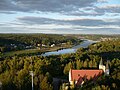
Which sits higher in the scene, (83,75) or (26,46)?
(83,75)

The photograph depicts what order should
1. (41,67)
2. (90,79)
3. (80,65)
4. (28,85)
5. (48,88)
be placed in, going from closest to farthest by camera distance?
(48,88) < (28,85) < (90,79) < (41,67) < (80,65)

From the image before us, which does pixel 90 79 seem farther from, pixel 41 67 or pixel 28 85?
pixel 41 67

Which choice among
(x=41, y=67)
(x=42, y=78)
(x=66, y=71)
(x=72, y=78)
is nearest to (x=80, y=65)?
(x=66, y=71)

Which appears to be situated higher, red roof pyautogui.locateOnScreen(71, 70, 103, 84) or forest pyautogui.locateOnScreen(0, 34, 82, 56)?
red roof pyautogui.locateOnScreen(71, 70, 103, 84)

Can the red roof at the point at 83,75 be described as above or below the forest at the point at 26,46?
above

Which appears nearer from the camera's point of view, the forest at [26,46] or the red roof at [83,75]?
the red roof at [83,75]

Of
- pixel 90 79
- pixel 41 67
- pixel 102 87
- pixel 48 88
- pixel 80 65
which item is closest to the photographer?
pixel 102 87

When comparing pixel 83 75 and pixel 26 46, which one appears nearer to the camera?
pixel 83 75

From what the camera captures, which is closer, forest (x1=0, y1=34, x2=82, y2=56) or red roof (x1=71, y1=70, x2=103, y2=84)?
red roof (x1=71, y1=70, x2=103, y2=84)

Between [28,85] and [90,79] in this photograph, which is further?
[90,79]
